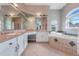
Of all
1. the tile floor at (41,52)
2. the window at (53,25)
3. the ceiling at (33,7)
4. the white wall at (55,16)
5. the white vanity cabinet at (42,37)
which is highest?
the ceiling at (33,7)

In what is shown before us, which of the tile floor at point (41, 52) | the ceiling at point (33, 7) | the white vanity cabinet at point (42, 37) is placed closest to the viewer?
the ceiling at point (33, 7)

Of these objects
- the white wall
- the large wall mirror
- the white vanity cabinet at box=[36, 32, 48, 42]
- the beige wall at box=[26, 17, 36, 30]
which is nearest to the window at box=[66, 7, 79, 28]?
the large wall mirror

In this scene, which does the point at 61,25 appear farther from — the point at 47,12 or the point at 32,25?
the point at 32,25

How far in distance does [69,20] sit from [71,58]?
0.51m

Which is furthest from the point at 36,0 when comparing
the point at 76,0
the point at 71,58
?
the point at 71,58

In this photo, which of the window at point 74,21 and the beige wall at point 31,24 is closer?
the window at point 74,21

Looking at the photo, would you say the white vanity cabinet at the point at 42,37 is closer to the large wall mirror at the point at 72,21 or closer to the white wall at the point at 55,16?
the white wall at the point at 55,16

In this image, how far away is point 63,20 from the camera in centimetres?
158

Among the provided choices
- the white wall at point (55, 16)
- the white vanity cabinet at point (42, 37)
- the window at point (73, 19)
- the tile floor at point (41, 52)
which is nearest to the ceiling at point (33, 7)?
the white wall at point (55, 16)

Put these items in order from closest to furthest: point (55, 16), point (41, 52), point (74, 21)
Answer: point (74, 21)
point (55, 16)
point (41, 52)

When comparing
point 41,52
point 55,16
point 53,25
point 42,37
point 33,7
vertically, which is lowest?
point 41,52

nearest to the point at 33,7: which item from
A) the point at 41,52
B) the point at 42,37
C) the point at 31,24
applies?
the point at 31,24

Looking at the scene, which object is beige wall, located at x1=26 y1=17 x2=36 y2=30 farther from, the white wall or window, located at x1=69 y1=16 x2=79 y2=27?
window, located at x1=69 y1=16 x2=79 y2=27

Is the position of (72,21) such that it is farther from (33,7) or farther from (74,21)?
(33,7)
